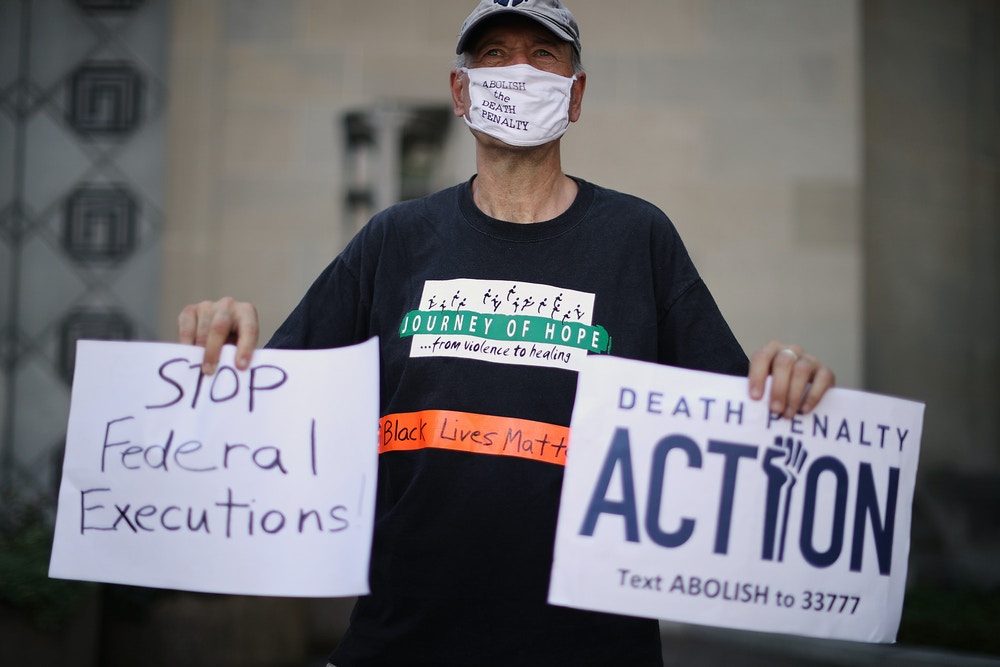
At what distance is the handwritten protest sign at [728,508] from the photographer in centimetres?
197

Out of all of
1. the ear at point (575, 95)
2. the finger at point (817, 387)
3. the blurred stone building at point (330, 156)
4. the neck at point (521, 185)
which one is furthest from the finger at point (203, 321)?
the blurred stone building at point (330, 156)

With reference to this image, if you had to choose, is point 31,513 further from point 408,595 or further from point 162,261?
point 408,595

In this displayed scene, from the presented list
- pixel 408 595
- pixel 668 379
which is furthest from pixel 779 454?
pixel 408 595

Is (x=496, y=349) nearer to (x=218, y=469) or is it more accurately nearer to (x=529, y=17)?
(x=218, y=469)

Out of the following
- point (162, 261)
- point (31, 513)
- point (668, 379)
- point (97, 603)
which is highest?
point (162, 261)

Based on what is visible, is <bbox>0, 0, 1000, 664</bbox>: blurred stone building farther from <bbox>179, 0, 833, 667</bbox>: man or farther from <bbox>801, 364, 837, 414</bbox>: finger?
<bbox>801, 364, 837, 414</bbox>: finger

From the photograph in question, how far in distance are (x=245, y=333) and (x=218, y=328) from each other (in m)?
0.06

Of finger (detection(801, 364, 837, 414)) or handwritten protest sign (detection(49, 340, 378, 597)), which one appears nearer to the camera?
finger (detection(801, 364, 837, 414))

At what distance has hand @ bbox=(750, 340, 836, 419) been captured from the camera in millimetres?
1998

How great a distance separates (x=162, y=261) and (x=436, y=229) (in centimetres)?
477

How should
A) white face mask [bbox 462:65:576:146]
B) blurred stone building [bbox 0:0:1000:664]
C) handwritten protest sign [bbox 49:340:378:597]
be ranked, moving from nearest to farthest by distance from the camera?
handwritten protest sign [bbox 49:340:378:597]
white face mask [bbox 462:65:576:146]
blurred stone building [bbox 0:0:1000:664]

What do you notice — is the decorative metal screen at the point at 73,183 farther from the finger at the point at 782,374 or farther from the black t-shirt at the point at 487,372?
the finger at the point at 782,374

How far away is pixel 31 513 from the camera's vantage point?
19.0ft

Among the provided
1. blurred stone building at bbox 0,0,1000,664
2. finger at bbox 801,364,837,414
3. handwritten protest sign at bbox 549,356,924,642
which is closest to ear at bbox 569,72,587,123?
handwritten protest sign at bbox 549,356,924,642
